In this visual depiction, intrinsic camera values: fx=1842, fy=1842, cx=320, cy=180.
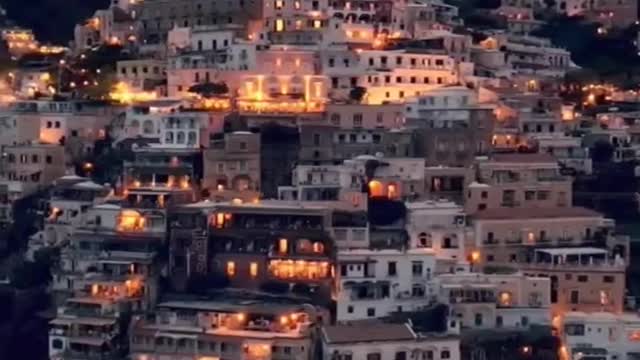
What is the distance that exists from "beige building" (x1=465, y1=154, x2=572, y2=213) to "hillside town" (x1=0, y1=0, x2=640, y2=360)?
0.16ft

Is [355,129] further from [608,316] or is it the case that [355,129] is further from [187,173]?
[608,316]

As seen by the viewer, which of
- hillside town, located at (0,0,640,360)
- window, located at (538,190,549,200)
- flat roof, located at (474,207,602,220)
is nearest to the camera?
hillside town, located at (0,0,640,360)

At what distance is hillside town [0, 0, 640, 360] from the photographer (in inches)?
1559

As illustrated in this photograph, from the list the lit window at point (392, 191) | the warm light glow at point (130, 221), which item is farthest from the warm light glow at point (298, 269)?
the lit window at point (392, 191)

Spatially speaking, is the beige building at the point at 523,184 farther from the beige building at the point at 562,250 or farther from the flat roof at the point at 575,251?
the flat roof at the point at 575,251

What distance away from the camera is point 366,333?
125 feet

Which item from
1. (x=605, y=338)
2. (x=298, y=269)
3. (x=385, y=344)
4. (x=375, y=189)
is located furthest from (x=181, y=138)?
(x=605, y=338)

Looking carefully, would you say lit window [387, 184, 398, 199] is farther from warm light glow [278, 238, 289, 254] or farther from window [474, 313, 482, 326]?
window [474, 313, 482, 326]

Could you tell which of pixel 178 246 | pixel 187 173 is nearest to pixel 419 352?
pixel 178 246

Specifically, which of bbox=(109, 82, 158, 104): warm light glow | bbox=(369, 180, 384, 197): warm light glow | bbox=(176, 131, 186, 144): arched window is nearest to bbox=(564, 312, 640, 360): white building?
bbox=(369, 180, 384, 197): warm light glow

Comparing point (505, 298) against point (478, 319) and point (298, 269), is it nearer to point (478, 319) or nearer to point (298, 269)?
point (478, 319)

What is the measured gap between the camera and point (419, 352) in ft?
125

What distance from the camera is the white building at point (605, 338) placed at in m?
38.6

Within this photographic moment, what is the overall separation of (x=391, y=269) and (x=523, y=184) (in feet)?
21.3
